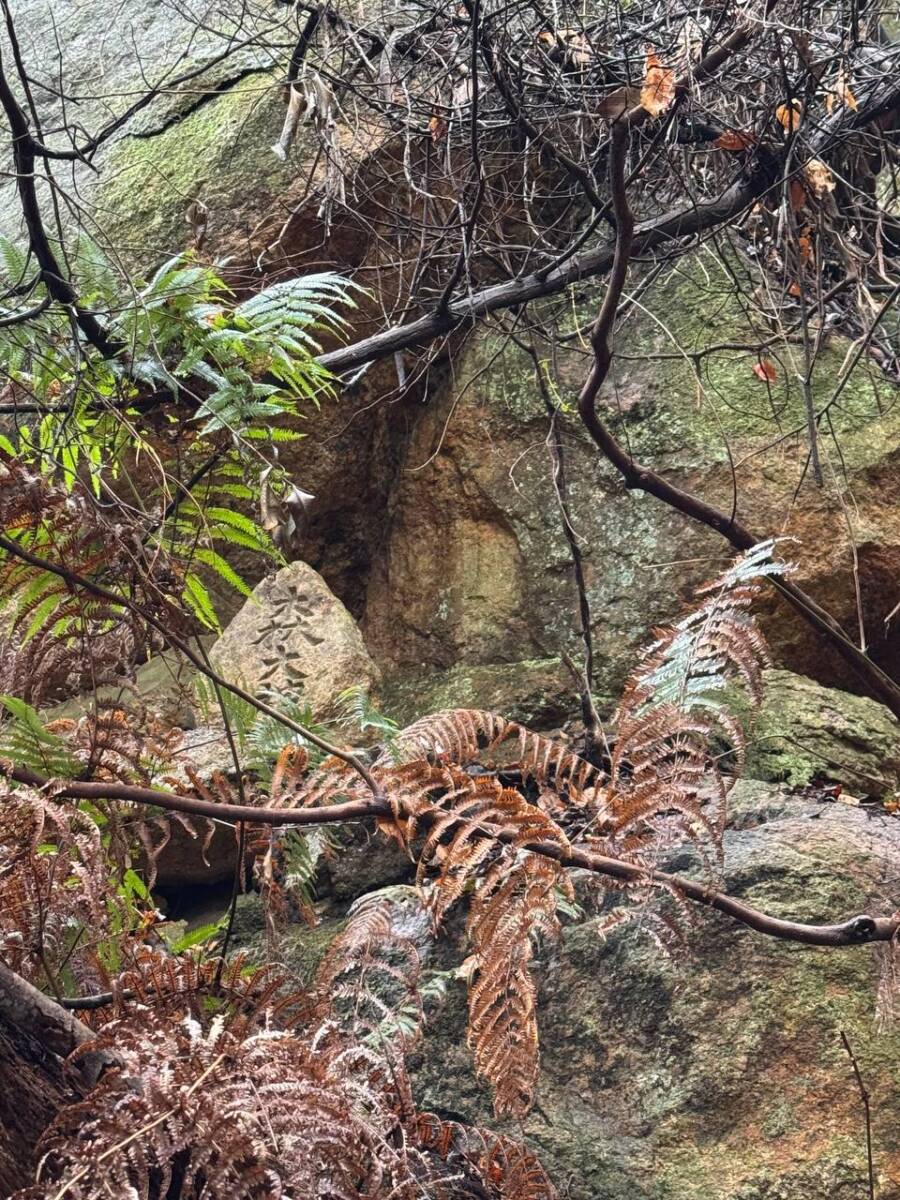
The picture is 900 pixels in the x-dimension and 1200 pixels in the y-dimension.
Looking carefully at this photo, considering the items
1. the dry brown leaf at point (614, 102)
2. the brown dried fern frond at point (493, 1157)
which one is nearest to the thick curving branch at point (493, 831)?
the brown dried fern frond at point (493, 1157)

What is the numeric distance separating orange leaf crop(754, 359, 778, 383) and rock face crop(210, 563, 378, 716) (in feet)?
5.02

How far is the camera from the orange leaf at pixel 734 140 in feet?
11.0

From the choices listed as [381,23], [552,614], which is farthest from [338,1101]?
[381,23]

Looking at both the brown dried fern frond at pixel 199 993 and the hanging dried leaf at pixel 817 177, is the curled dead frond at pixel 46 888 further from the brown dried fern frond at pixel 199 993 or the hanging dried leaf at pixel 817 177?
the hanging dried leaf at pixel 817 177

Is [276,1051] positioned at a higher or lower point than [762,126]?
lower

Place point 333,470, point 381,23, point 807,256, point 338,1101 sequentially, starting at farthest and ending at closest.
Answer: point 333,470 → point 381,23 → point 807,256 → point 338,1101

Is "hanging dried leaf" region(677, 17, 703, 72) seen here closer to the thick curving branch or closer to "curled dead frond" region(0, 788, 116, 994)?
the thick curving branch

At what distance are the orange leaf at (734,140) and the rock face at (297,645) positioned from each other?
5.74ft

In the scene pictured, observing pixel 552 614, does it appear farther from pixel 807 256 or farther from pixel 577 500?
pixel 807 256

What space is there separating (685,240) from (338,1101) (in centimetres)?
289

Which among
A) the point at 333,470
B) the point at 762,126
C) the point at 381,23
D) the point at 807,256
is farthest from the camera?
the point at 333,470

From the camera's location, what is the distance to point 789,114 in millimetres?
3109

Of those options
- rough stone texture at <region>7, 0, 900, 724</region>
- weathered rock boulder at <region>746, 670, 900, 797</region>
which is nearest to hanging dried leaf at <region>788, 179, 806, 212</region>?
rough stone texture at <region>7, 0, 900, 724</region>

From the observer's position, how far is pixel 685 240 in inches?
149
